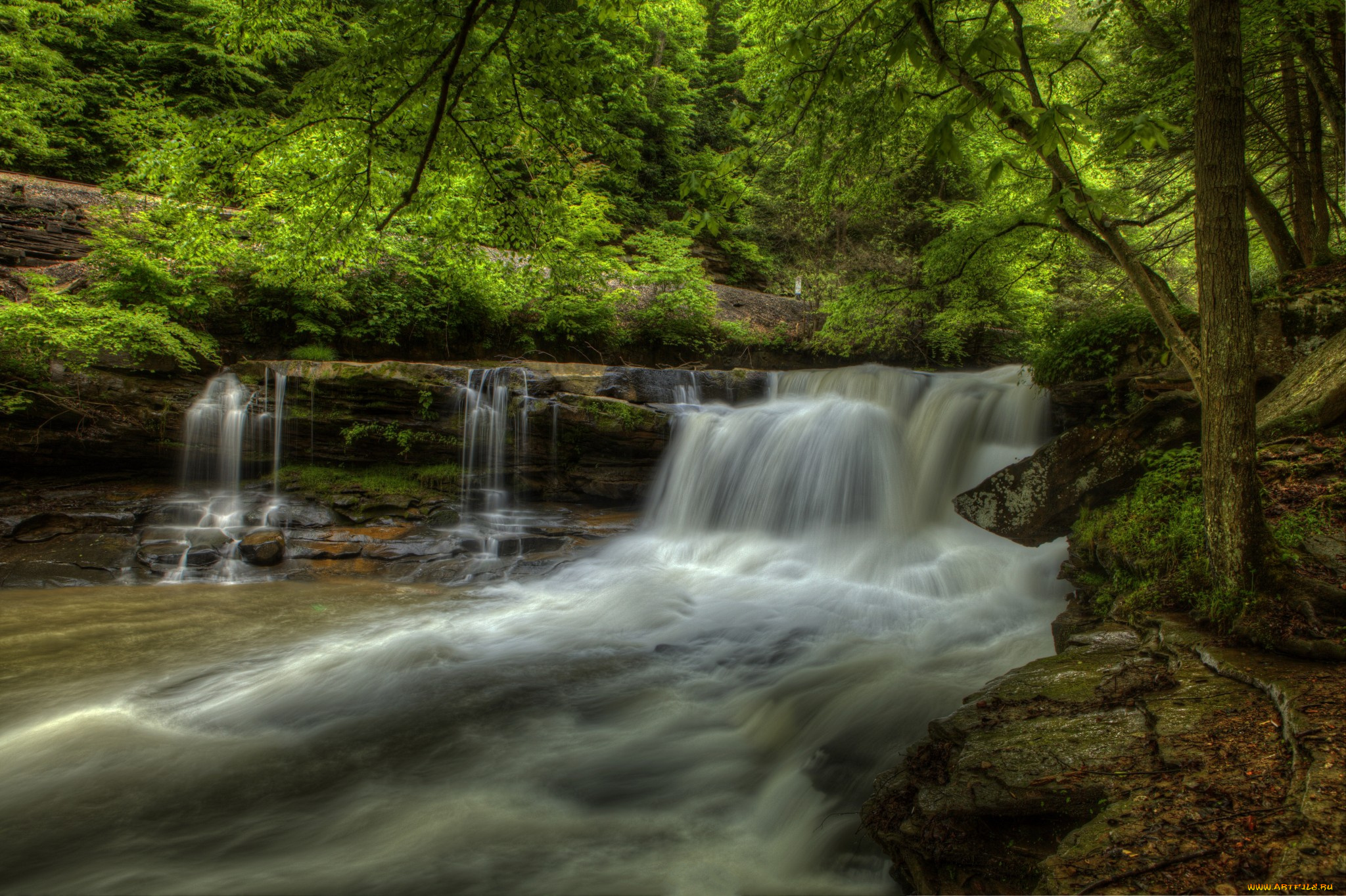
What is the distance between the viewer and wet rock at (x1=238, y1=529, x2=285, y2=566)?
8477 mm

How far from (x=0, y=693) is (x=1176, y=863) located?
24.0ft

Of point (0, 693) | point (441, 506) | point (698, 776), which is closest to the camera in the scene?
point (698, 776)

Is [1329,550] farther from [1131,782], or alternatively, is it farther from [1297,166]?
[1297,166]

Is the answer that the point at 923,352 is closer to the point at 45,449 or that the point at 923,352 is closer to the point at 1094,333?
the point at 1094,333

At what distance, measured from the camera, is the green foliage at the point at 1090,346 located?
20.6 ft

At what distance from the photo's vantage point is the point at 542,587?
8.18m

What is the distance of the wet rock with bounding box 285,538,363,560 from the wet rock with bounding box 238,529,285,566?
0.20 m

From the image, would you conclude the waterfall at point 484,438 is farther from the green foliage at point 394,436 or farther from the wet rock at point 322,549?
the wet rock at point 322,549

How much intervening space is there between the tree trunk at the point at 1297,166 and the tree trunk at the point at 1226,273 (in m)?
5.82

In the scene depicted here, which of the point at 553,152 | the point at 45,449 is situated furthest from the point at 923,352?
the point at 45,449

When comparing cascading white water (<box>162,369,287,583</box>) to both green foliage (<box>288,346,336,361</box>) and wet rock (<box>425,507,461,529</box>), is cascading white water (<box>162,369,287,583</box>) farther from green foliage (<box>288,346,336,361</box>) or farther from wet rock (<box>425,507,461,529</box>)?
wet rock (<box>425,507,461,529</box>)

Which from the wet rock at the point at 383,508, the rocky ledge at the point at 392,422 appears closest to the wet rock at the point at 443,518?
the wet rock at the point at 383,508

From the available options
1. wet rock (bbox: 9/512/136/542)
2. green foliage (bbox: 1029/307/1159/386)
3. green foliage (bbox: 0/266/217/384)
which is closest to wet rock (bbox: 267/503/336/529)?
wet rock (bbox: 9/512/136/542)

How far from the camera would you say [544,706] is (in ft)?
15.9
